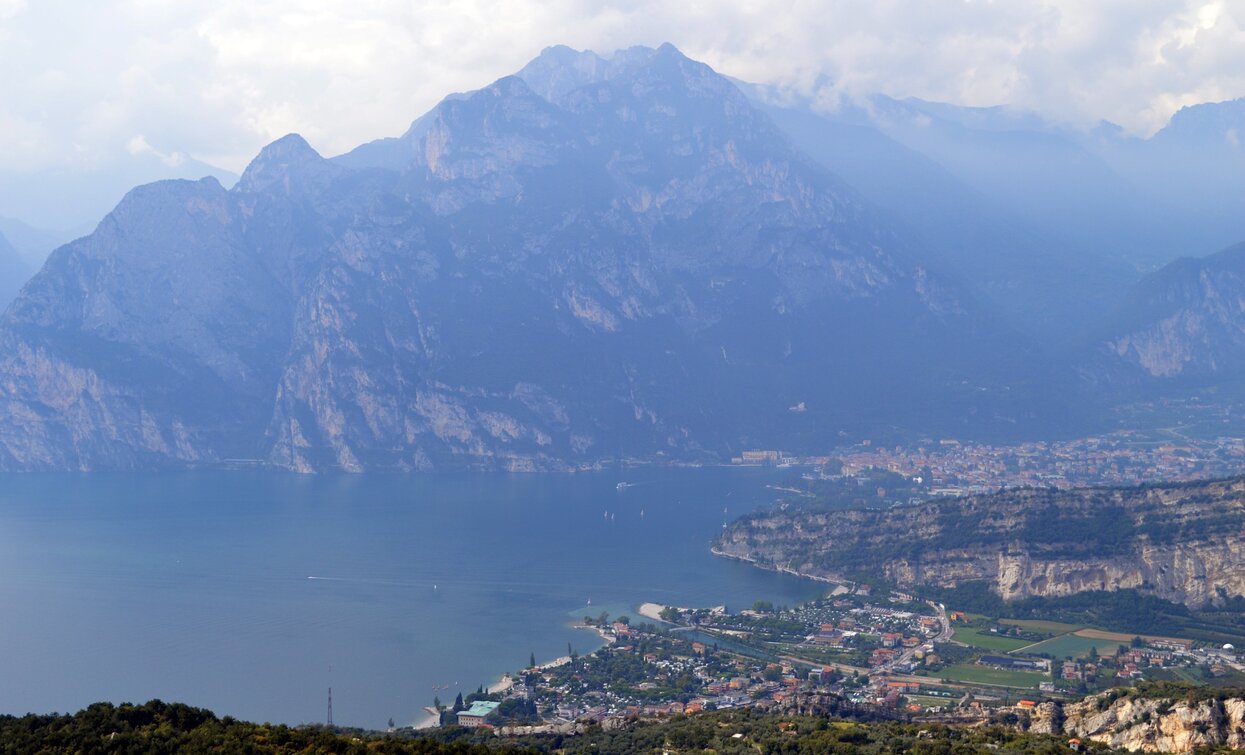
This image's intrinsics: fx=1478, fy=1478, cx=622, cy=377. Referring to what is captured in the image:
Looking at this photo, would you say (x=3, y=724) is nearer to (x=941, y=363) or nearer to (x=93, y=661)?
(x=93, y=661)

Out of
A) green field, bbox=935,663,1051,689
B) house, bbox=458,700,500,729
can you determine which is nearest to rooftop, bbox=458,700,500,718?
house, bbox=458,700,500,729

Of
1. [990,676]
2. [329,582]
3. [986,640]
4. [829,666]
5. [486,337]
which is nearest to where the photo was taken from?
[990,676]

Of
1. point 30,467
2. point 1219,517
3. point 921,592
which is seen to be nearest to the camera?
point 1219,517

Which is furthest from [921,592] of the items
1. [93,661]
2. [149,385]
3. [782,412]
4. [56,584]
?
[149,385]

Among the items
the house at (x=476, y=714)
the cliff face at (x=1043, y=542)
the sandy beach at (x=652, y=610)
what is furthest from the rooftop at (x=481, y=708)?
the cliff face at (x=1043, y=542)

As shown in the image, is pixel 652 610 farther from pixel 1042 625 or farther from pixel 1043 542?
pixel 1043 542

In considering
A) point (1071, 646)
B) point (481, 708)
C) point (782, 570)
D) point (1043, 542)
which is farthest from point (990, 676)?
point (782, 570)

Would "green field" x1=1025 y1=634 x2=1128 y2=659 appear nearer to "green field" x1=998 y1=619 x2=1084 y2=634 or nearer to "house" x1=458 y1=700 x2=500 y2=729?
"green field" x1=998 y1=619 x2=1084 y2=634
